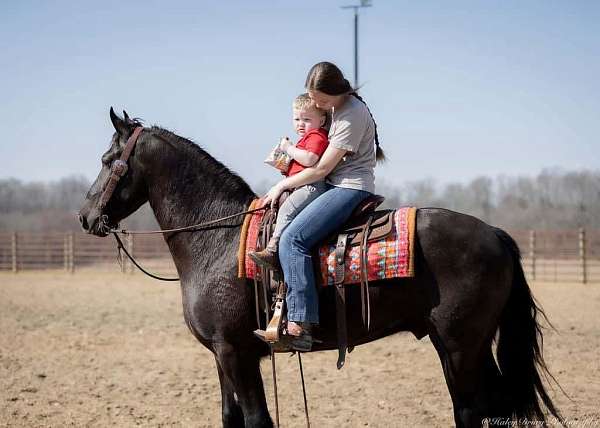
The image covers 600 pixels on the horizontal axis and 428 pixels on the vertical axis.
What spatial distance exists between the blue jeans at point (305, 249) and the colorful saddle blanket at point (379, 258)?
123 millimetres

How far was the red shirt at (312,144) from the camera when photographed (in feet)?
12.9

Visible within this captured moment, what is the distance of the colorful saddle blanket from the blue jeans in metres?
0.12

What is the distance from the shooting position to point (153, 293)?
15.7m

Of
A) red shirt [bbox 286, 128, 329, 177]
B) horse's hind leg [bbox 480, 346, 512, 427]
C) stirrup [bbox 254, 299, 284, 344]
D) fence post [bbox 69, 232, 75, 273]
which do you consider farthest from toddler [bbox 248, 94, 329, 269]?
fence post [bbox 69, 232, 75, 273]

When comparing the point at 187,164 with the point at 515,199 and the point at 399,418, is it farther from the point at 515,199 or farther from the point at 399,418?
the point at 515,199

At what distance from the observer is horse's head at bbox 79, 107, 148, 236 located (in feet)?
14.6

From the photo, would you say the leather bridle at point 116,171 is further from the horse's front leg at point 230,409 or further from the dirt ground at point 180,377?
the dirt ground at point 180,377

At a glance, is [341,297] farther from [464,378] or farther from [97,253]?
[97,253]

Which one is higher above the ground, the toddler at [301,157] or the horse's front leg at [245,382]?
the toddler at [301,157]

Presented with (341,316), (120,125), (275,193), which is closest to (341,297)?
(341,316)

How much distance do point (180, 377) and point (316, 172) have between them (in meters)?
4.33

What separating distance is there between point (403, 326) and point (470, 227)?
0.81m

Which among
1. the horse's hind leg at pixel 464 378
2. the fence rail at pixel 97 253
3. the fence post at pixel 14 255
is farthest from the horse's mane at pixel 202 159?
the fence post at pixel 14 255

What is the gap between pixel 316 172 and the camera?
153 inches
